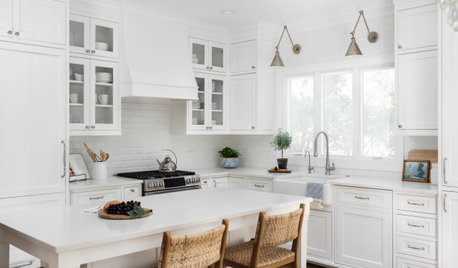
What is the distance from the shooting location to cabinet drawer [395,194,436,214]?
3.69 meters

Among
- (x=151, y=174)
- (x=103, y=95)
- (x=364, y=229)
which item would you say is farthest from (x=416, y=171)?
(x=103, y=95)

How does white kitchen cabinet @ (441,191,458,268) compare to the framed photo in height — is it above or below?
below

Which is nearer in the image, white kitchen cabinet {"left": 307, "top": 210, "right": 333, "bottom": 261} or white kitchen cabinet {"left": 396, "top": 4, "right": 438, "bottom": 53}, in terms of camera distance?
white kitchen cabinet {"left": 396, "top": 4, "right": 438, "bottom": 53}

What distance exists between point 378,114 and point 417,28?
112cm

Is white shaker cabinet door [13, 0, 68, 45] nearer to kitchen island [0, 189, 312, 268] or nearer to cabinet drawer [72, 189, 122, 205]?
cabinet drawer [72, 189, 122, 205]

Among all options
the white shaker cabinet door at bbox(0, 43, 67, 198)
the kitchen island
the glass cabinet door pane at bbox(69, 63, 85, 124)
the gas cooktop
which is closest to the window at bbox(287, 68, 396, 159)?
the gas cooktop

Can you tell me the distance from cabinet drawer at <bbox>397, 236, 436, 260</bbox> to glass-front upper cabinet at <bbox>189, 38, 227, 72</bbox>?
314 centimetres

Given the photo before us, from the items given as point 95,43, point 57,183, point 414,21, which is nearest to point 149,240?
point 57,183

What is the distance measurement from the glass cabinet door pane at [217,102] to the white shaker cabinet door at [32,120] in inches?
87.2

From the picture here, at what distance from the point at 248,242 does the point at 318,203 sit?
4.93 ft

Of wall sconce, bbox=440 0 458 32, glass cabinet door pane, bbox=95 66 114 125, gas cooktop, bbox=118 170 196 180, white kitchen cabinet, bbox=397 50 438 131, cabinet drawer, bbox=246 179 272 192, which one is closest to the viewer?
wall sconce, bbox=440 0 458 32

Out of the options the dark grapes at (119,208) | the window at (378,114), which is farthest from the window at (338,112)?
the dark grapes at (119,208)

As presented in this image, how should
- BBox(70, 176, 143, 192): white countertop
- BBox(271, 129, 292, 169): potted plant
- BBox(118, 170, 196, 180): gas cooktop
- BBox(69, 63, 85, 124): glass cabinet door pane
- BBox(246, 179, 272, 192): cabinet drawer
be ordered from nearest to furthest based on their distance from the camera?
BBox(70, 176, 143, 192): white countertop < BBox(69, 63, 85, 124): glass cabinet door pane < BBox(118, 170, 196, 180): gas cooktop < BBox(246, 179, 272, 192): cabinet drawer < BBox(271, 129, 292, 169): potted plant

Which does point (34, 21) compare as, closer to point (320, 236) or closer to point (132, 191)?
point (132, 191)
